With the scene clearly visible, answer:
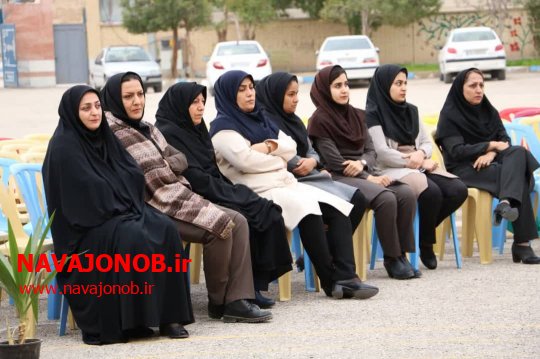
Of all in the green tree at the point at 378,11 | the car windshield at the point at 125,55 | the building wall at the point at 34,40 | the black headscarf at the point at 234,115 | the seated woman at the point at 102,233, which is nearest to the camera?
the seated woman at the point at 102,233

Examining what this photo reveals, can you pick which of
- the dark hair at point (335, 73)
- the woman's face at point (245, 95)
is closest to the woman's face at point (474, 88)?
the dark hair at point (335, 73)

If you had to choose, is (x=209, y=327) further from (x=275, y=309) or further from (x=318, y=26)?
(x=318, y=26)

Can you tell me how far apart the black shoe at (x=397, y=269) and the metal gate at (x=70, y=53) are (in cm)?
3218

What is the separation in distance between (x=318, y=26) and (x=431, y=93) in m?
18.5

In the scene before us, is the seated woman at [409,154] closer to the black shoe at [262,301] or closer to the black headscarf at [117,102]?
the black shoe at [262,301]

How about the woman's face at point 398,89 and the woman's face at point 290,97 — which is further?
the woman's face at point 398,89

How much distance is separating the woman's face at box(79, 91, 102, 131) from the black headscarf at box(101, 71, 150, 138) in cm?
39

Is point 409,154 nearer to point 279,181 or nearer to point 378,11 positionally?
point 279,181

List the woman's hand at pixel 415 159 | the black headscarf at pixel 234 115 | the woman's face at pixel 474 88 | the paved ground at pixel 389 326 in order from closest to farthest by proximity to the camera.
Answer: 1. the paved ground at pixel 389 326
2. the black headscarf at pixel 234 115
3. the woman's hand at pixel 415 159
4. the woman's face at pixel 474 88

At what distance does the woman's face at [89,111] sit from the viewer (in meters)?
5.71

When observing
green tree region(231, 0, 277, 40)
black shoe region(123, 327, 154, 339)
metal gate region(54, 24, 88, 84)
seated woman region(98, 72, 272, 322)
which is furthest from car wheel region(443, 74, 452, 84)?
black shoe region(123, 327, 154, 339)

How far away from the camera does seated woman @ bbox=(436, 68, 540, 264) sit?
7629 mm

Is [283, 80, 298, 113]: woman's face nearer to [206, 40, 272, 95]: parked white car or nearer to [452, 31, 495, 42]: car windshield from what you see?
[206, 40, 272, 95]: parked white car

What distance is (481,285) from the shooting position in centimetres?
688
